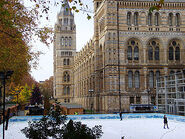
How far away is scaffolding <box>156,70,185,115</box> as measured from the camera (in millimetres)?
36219

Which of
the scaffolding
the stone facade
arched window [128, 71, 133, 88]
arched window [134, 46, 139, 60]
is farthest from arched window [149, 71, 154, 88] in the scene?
the stone facade

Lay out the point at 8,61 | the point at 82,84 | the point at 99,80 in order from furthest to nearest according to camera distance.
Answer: the point at 82,84 → the point at 99,80 → the point at 8,61

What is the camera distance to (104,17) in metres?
43.6

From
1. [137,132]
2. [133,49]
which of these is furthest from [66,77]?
[137,132]

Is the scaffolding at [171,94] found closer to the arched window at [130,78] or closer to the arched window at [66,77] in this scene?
the arched window at [130,78]

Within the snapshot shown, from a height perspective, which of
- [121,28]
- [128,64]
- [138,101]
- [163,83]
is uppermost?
[121,28]

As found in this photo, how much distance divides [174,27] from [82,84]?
29698mm

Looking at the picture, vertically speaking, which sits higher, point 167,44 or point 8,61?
point 167,44

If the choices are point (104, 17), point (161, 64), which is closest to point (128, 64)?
point (161, 64)

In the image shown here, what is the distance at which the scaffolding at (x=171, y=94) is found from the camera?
3622cm

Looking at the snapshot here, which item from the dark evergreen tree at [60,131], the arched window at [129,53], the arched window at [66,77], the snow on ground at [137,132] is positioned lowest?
the snow on ground at [137,132]

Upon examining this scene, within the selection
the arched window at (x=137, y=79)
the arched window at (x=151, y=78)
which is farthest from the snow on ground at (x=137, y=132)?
the arched window at (x=137, y=79)

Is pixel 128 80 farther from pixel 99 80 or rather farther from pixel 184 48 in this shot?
pixel 184 48

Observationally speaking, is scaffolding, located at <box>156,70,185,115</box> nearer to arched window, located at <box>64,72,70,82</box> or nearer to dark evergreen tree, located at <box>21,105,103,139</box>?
dark evergreen tree, located at <box>21,105,103,139</box>
